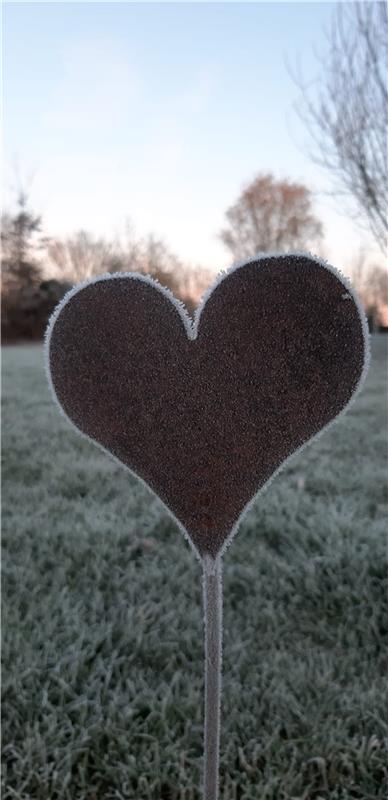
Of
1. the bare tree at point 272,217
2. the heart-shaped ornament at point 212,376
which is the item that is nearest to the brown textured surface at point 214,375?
the heart-shaped ornament at point 212,376

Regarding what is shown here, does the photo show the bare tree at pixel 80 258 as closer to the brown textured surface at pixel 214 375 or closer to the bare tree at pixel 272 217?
the bare tree at pixel 272 217

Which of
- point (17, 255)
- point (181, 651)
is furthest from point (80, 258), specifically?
point (181, 651)

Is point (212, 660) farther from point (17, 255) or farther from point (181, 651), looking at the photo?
point (17, 255)

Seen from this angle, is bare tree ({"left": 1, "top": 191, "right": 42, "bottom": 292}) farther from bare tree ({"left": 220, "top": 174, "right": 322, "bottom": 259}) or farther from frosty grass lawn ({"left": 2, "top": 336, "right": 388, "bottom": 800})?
frosty grass lawn ({"left": 2, "top": 336, "right": 388, "bottom": 800})

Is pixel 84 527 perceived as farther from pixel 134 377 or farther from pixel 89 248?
pixel 89 248

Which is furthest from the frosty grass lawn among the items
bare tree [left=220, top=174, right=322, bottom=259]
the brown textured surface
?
bare tree [left=220, top=174, right=322, bottom=259]

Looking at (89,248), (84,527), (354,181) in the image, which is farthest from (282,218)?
(84,527)
